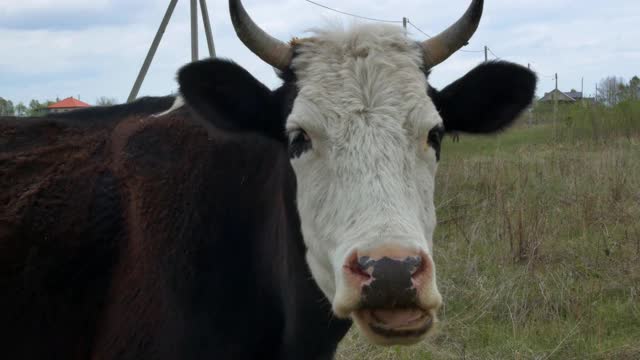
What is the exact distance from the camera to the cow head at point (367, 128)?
8.76ft

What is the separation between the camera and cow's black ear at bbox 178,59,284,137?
3.65 meters

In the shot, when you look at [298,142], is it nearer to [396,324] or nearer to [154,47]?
[396,324]

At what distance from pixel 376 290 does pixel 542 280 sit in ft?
15.1

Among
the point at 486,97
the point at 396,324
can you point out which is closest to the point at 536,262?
the point at 486,97

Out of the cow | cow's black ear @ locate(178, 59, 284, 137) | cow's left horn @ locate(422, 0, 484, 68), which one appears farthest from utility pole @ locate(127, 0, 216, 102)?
cow's left horn @ locate(422, 0, 484, 68)

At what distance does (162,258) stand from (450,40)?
5.92ft

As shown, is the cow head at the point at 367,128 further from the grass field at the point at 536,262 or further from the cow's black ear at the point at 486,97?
the grass field at the point at 536,262

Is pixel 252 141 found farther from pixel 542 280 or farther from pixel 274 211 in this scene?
pixel 542 280

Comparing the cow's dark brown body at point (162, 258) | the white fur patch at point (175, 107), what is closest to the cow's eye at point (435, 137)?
the cow's dark brown body at point (162, 258)

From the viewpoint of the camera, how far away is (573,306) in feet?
20.7

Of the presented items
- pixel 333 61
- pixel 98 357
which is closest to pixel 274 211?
pixel 333 61

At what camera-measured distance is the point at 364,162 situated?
294 cm

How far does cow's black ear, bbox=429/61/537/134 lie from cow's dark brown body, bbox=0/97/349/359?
36.1 inches

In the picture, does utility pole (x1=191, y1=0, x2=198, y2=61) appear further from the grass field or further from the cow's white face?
the cow's white face
